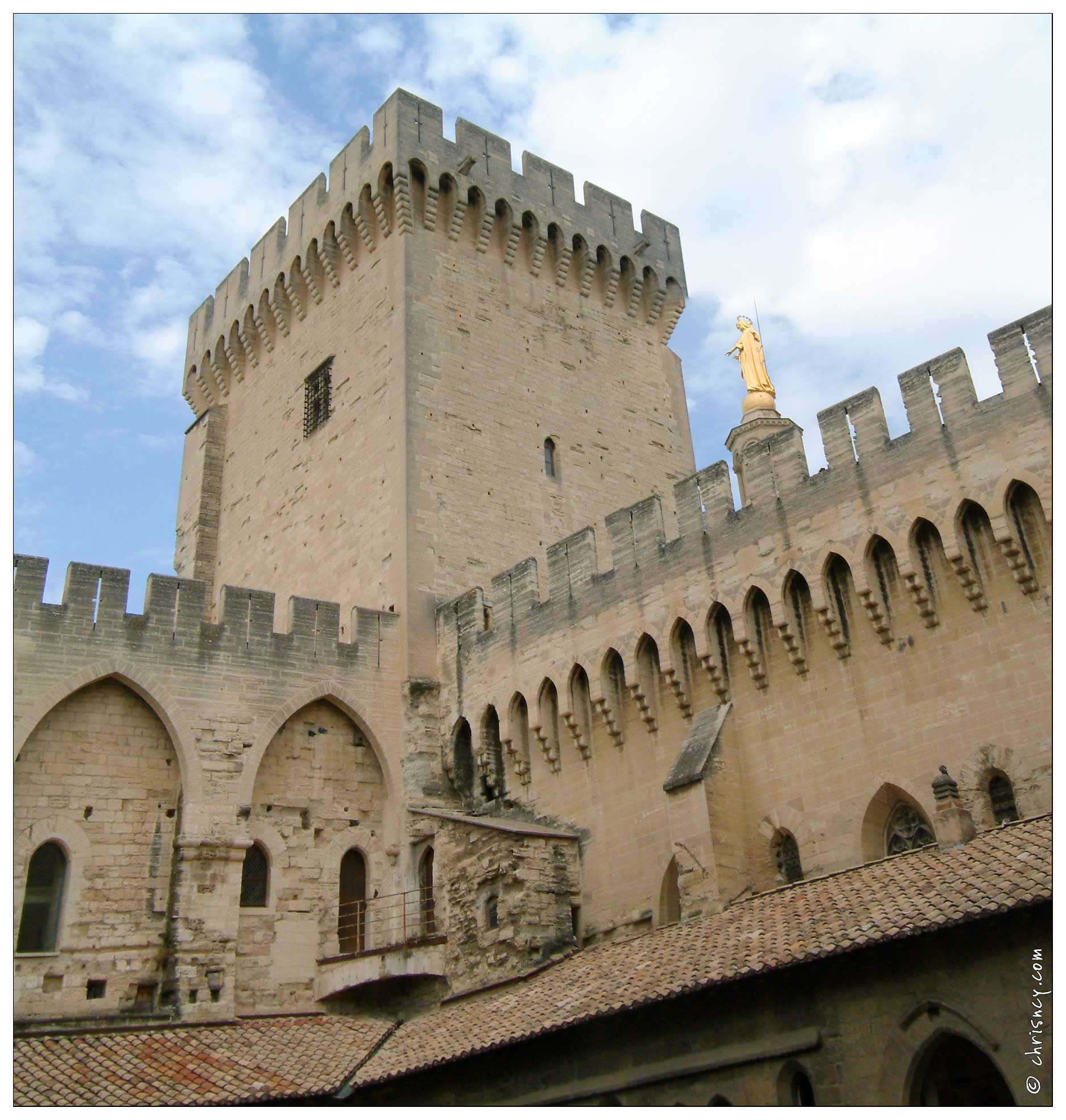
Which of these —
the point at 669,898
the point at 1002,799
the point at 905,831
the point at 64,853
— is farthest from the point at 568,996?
the point at 64,853

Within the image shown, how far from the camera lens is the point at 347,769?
16.8 metres

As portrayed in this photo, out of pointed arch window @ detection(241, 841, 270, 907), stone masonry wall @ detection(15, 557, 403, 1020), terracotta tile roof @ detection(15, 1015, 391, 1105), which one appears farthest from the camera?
pointed arch window @ detection(241, 841, 270, 907)

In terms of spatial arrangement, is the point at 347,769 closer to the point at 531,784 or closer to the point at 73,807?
the point at 531,784

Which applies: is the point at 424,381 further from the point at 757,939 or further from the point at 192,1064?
the point at 757,939

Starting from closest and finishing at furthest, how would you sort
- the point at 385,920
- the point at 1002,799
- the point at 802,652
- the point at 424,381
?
the point at 1002,799 < the point at 802,652 < the point at 385,920 < the point at 424,381

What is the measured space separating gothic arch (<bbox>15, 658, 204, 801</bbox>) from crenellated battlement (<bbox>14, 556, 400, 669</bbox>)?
14.1 inches

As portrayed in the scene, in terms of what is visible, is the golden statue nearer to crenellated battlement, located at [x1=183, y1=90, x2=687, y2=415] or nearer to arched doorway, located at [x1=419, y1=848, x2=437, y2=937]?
crenellated battlement, located at [x1=183, y1=90, x2=687, y2=415]

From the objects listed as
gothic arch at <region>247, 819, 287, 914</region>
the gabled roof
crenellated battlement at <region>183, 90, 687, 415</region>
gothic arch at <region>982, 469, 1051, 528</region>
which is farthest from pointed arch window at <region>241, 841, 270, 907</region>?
crenellated battlement at <region>183, 90, 687, 415</region>

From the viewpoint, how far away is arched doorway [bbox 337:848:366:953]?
15.8m

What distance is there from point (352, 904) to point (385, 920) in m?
0.47

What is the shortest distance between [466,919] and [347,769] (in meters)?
3.20

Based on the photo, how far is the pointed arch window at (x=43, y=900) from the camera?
1415 cm

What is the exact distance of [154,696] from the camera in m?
15.4

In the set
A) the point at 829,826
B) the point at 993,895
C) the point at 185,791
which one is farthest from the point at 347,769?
the point at 993,895
